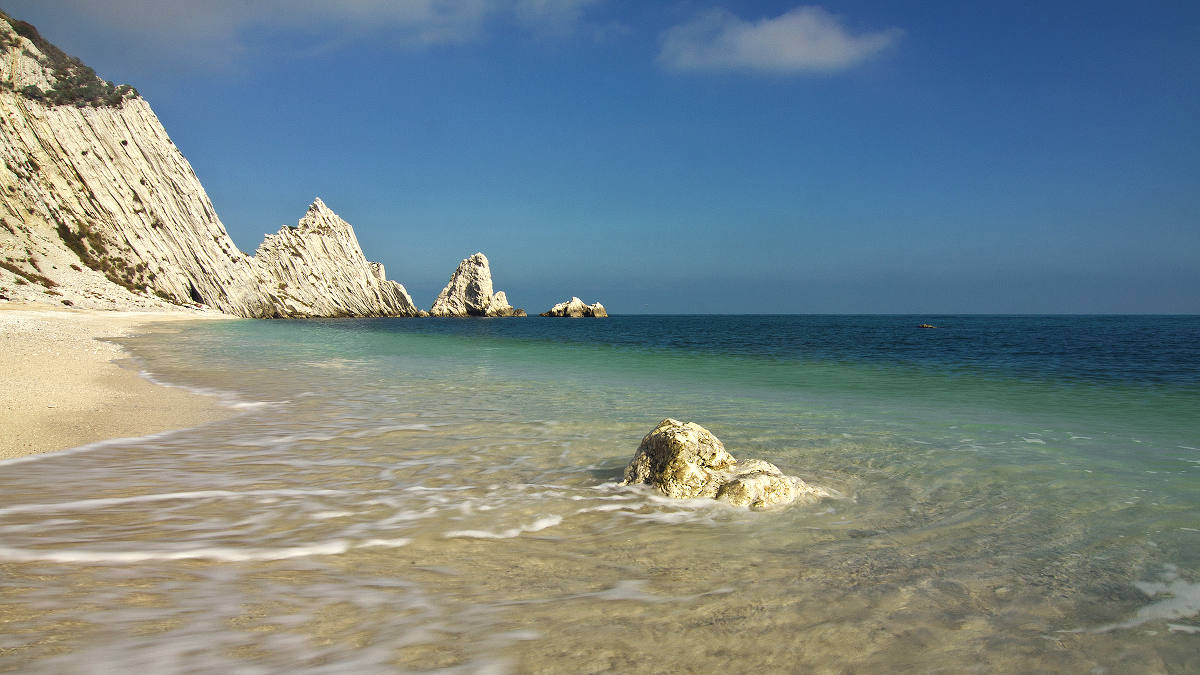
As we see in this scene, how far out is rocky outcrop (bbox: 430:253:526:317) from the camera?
138250 millimetres

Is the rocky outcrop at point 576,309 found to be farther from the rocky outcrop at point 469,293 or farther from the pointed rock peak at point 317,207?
the pointed rock peak at point 317,207

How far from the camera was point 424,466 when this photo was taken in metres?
6.86

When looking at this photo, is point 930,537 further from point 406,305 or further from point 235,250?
point 406,305

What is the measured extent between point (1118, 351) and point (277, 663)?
38.4 m

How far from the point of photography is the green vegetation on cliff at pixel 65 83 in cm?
6340

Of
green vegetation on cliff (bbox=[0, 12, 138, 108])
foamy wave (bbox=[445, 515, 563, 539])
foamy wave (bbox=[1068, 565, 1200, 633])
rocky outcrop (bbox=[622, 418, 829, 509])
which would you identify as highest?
green vegetation on cliff (bbox=[0, 12, 138, 108])

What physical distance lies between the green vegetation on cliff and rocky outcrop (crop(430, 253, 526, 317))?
7361 cm

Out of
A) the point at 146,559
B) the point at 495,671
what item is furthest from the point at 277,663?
Answer: the point at 146,559

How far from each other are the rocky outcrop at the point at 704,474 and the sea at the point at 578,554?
215mm

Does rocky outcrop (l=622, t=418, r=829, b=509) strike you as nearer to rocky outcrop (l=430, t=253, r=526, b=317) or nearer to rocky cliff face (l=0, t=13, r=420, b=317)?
rocky cliff face (l=0, t=13, r=420, b=317)

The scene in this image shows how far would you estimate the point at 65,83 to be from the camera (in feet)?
215

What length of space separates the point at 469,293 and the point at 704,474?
139 meters

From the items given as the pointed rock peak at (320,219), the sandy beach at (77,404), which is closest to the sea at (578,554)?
the sandy beach at (77,404)

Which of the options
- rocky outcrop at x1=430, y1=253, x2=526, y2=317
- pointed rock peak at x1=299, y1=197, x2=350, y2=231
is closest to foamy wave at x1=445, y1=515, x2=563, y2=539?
pointed rock peak at x1=299, y1=197, x2=350, y2=231
